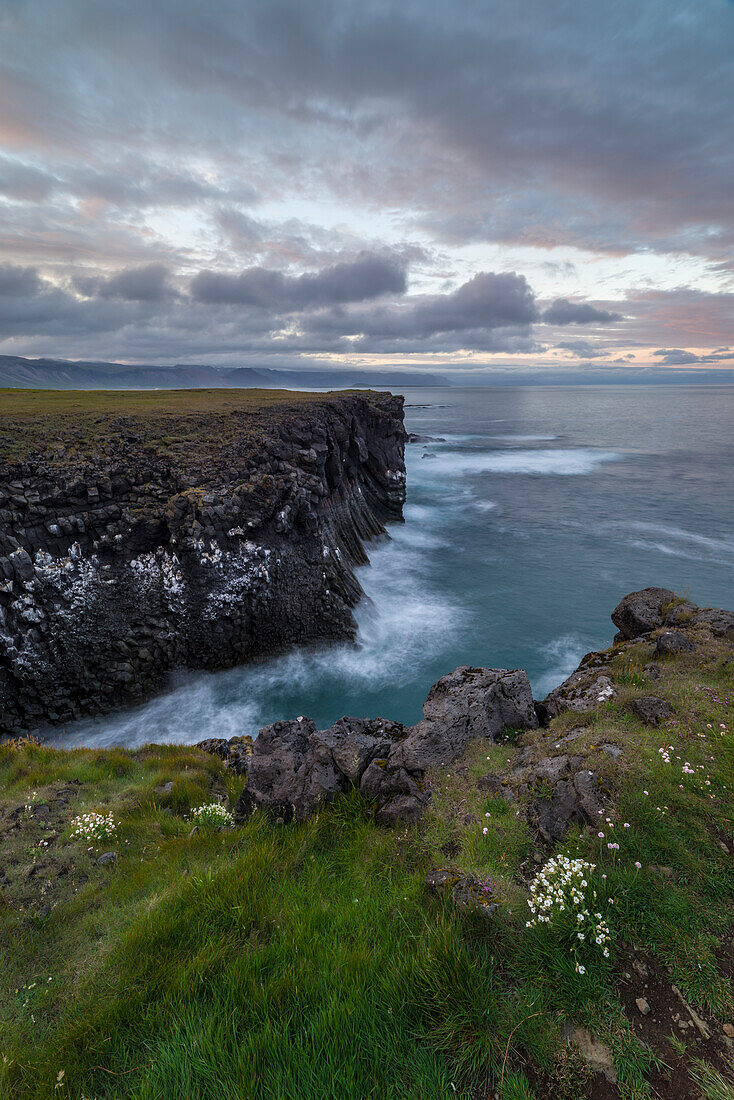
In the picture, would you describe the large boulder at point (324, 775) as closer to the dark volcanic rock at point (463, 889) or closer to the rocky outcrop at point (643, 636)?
the dark volcanic rock at point (463, 889)

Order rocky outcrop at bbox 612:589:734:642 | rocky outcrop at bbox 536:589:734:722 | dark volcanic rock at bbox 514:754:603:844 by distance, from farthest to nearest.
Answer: rocky outcrop at bbox 612:589:734:642, rocky outcrop at bbox 536:589:734:722, dark volcanic rock at bbox 514:754:603:844

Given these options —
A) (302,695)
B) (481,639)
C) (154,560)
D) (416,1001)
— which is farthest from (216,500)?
(416,1001)

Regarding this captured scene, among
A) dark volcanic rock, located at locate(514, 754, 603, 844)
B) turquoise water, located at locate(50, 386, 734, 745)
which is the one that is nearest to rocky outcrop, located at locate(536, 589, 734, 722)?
dark volcanic rock, located at locate(514, 754, 603, 844)

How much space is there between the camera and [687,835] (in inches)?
193

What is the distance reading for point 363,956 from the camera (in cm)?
409

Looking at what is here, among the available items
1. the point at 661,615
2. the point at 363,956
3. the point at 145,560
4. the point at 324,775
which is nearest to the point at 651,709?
the point at 661,615

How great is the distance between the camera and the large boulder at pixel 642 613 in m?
11.9

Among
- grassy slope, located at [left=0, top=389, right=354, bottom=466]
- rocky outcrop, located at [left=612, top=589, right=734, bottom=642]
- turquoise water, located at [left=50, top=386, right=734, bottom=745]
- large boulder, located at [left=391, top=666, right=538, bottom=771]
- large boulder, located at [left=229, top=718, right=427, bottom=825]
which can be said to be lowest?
turquoise water, located at [left=50, top=386, right=734, bottom=745]

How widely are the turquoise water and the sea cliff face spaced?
1.61 metres

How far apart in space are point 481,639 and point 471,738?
682 inches

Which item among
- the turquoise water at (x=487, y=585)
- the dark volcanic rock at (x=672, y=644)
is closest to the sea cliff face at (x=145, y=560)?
the turquoise water at (x=487, y=585)

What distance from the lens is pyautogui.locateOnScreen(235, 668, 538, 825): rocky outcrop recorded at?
720 centimetres

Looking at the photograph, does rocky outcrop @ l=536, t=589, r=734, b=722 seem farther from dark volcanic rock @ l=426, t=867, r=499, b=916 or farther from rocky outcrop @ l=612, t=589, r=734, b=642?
dark volcanic rock @ l=426, t=867, r=499, b=916

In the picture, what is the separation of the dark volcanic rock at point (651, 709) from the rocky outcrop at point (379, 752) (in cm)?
193
